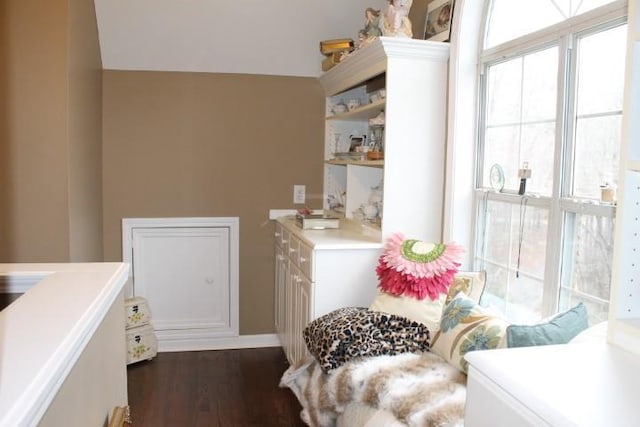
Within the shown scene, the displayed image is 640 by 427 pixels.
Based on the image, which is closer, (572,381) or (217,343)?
(572,381)

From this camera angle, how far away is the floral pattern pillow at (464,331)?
2.03m

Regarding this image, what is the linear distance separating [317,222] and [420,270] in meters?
1.06

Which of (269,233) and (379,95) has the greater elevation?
(379,95)

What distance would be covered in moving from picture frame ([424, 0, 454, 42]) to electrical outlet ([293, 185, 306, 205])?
1512 mm

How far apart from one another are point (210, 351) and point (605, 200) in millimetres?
2971

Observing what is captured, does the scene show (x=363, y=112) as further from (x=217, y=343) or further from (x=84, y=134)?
(x=217, y=343)

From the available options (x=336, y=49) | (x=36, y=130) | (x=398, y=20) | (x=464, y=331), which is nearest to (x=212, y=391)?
(x=36, y=130)

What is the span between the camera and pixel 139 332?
382cm

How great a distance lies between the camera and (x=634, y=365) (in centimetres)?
115

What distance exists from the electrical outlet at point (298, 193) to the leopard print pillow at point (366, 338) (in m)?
1.89

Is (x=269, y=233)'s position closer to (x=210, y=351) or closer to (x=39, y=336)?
(x=210, y=351)

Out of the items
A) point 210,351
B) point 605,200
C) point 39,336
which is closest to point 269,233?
point 210,351

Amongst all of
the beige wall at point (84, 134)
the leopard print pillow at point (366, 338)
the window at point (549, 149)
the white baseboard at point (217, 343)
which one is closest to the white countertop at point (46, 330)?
the leopard print pillow at point (366, 338)

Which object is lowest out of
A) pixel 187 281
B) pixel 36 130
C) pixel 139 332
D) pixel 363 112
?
pixel 139 332
